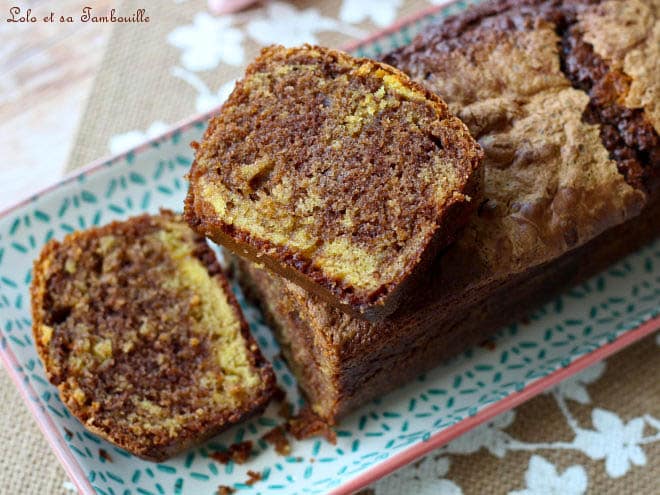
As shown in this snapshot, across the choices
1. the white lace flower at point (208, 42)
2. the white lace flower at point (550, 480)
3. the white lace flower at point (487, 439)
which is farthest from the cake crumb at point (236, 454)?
the white lace flower at point (208, 42)

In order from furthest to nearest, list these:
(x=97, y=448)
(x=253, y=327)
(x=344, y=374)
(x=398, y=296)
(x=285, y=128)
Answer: (x=253, y=327), (x=97, y=448), (x=344, y=374), (x=285, y=128), (x=398, y=296)

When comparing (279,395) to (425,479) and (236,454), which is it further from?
(425,479)

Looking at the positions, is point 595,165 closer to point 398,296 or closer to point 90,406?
point 398,296

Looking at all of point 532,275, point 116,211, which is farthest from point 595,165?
point 116,211

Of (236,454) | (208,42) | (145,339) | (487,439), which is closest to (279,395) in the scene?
(236,454)

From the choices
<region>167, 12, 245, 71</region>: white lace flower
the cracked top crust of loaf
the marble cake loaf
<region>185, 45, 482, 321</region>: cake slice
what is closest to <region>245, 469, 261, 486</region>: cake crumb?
the marble cake loaf

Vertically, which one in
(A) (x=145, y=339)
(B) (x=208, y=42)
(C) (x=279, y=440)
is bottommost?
(C) (x=279, y=440)
